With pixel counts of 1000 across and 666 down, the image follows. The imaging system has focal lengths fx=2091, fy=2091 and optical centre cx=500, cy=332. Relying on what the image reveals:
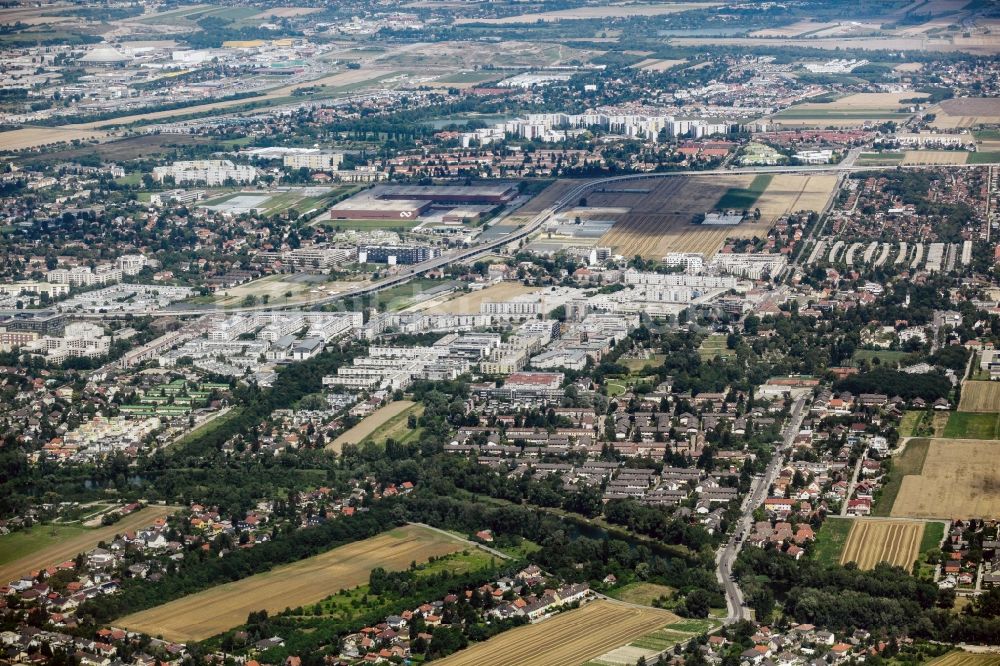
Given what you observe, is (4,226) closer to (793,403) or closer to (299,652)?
(793,403)

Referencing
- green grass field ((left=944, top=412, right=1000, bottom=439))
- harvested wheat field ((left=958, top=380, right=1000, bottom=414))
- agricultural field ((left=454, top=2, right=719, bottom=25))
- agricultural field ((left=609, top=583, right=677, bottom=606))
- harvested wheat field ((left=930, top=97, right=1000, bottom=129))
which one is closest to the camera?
agricultural field ((left=609, top=583, right=677, bottom=606))

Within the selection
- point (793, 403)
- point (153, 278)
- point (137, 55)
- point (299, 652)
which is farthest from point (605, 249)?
point (137, 55)

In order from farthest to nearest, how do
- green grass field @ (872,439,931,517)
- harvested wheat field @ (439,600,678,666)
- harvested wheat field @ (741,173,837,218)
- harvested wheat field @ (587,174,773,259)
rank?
harvested wheat field @ (741,173,837,218)
harvested wheat field @ (587,174,773,259)
green grass field @ (872,439,931,517)
harvested wheat field @ (439,600,678,666)

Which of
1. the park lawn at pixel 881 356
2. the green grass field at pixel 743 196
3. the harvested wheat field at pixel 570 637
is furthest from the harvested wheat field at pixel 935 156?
the harvested wheat field at pixel 570 637

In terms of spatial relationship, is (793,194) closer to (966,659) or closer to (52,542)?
(52,542)

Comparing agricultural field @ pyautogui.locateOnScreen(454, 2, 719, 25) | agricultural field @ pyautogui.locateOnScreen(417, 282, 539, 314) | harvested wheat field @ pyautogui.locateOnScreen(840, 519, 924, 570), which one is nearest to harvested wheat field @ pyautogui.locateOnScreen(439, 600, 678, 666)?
harvested wheat field @ pyautogui.locateOnScreen(840, 519, 924, 570)

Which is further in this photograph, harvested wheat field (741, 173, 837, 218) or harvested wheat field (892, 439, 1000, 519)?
harvested wheat field (741, 173, 837, 218)

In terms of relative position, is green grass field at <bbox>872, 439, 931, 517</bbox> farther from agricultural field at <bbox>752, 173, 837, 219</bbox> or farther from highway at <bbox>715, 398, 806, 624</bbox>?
agricultural field at <bbox>752, 173, 837, 219</bbox>

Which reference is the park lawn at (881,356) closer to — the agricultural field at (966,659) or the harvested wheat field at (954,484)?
the harvested wheat field at (954,484)
